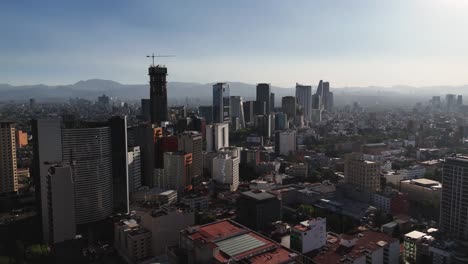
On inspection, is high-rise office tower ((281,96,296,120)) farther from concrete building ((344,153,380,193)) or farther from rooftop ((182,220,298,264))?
rooftop ((182,220,298,264))

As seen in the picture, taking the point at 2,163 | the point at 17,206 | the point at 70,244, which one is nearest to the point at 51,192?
the point at 70,244

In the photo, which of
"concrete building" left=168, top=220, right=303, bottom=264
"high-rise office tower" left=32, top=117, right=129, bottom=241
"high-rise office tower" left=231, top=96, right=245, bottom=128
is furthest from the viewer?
"high-rise office tower" left=231, top=96, right=245, bottom=128

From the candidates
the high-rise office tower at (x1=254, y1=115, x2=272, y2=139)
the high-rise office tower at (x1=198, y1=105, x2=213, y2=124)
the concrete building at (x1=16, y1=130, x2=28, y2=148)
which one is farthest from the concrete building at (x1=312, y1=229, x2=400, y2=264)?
the high-rise office tower at (x1=198, y1=105, x2=213, y2=124)

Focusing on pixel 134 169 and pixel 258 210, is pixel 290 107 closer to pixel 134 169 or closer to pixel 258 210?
pixel 134 169

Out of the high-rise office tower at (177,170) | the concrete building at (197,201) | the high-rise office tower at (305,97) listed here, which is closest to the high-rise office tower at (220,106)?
the high-rise office tower at (305,97)

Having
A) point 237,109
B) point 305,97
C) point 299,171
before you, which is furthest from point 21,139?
point 305,97

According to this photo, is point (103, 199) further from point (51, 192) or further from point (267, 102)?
point (267, 102)

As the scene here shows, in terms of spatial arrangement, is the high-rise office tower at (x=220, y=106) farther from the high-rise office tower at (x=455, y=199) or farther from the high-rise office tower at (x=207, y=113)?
the high-rise office tower at (x=455, y=199)
